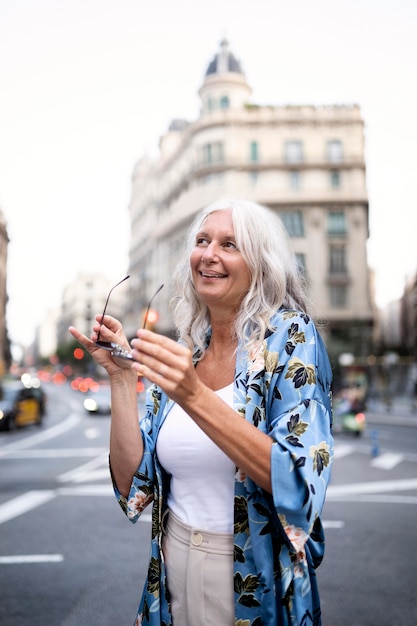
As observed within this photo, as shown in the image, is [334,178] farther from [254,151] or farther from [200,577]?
[200,577]

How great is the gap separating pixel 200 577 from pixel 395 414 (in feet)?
89.0

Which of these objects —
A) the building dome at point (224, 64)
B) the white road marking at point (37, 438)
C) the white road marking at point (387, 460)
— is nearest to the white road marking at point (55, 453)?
the white road marking at point (37, 438)

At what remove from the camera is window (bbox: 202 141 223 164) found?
155 feet

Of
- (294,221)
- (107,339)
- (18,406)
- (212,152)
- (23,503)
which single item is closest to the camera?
(107,339)

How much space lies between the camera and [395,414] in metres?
27.2

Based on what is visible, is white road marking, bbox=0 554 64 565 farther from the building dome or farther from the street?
the building dome

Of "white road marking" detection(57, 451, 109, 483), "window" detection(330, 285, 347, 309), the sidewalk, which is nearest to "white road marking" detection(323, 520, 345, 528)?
"white road marking" detection(57, 451, 109, 483)

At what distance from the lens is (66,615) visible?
4164mm

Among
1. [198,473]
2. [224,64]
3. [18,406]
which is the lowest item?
[18,406]

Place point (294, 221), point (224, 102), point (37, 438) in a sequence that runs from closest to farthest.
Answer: point (37, 438) < point (294, 221) < point (224, 102)

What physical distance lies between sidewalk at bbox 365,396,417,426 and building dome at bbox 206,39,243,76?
102 ft

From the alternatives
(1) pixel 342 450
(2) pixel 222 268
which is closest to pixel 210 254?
(2) pixel 222 268

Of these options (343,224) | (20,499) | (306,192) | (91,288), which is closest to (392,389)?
(343,224)

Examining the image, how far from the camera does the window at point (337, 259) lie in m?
45.0
